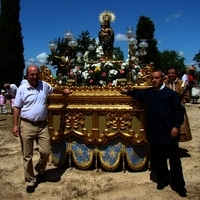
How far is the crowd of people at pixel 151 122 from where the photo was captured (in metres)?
3.67

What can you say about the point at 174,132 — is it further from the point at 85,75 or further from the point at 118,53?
the point at 118,53

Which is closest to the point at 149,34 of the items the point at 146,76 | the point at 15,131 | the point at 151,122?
the point at 146,76

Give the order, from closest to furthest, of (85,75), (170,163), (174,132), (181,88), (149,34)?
1. (174,132)
2. (170,163)
3. (181,88)
4. (85,75)
5. (149,34)

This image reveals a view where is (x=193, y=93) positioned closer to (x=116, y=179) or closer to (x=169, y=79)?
(x=169, y=79)

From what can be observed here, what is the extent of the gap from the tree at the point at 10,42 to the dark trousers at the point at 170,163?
17087mm

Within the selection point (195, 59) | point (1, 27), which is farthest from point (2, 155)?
point (195, 59)

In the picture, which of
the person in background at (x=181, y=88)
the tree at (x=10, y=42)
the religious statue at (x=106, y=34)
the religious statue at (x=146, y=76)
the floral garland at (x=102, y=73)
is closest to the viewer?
the religious statue at (x=146, y=76)

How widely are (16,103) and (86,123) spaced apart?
3.95 ft

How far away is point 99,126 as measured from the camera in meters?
4.54

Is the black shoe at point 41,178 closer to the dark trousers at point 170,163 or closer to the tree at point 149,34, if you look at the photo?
the dark trousers at point 170,163

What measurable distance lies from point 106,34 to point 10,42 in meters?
15.1

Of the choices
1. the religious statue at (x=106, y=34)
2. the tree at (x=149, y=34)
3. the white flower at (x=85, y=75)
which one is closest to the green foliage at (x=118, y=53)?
the religious statue at (x=106, y=34)

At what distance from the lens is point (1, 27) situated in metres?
19.4

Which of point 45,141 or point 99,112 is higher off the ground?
point 99,112
